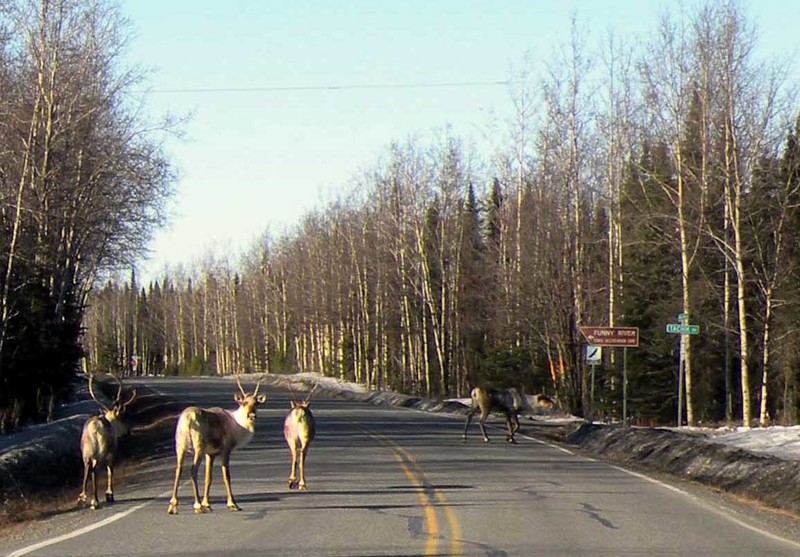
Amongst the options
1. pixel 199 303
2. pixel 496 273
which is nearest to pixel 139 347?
pixel 199 303

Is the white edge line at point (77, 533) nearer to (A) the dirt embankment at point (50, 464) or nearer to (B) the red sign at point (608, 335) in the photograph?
(A) the dirt embankment at point (50, 464)

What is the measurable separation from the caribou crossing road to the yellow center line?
2 cm

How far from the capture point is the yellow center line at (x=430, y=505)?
493 inches

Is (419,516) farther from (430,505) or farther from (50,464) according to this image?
(50,464)

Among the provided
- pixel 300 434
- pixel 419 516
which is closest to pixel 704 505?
pixel 419 516

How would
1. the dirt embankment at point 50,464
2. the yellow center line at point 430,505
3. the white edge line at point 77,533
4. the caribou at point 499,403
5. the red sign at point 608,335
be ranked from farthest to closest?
the red sign at point 608,335
the caribou at point 499,403
the dirt embankment at point 50,464
the yellow center line at point 430,505
the white edge line at point 77,533

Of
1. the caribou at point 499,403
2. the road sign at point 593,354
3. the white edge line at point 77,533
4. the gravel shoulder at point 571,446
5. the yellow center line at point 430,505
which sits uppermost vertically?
the road sign at point 593,354

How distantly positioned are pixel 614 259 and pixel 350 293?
122 feet

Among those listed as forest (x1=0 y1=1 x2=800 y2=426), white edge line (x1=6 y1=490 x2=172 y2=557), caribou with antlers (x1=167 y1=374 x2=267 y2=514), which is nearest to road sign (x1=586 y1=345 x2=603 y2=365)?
forest (x1=0 y1=1 x2=800 y2=426)

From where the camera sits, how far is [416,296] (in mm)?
68938

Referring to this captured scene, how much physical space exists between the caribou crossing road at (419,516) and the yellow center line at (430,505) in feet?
0.06

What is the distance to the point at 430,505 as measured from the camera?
1597 centimetres

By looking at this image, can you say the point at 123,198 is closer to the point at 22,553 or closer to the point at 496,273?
the point at 496,273

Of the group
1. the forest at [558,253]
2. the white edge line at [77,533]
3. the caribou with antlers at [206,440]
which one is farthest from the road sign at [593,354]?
the white edge line at [77,533]
